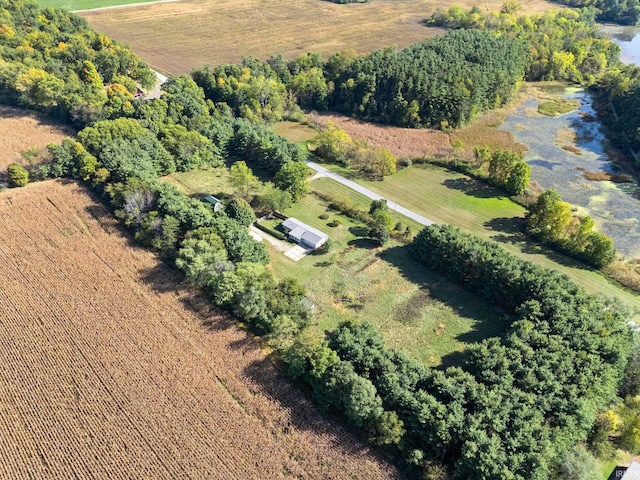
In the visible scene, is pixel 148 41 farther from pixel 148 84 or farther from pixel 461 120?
pixel 461 120

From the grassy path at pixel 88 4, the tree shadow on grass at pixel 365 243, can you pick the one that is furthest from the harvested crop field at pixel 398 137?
the grassy path at pixel 88 4

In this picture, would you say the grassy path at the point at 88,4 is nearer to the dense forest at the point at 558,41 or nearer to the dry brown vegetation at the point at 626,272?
the dense forest at the point at 558,41

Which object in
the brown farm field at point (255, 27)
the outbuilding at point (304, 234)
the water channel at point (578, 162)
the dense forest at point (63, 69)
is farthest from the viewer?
the brown farm field at point (255, 27)

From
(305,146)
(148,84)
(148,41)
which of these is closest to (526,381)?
(305,146)

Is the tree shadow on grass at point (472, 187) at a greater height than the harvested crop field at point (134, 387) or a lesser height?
greater

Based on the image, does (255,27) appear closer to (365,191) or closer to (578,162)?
(365,191)

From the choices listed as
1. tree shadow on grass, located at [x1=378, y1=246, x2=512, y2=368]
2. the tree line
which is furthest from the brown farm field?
the tree line

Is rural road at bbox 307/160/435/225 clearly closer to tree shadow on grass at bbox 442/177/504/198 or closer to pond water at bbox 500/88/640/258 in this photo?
tree shadow on grass at bbox 442/177/504/198

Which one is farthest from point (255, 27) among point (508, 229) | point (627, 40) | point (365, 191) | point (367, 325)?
point (367, 325)
